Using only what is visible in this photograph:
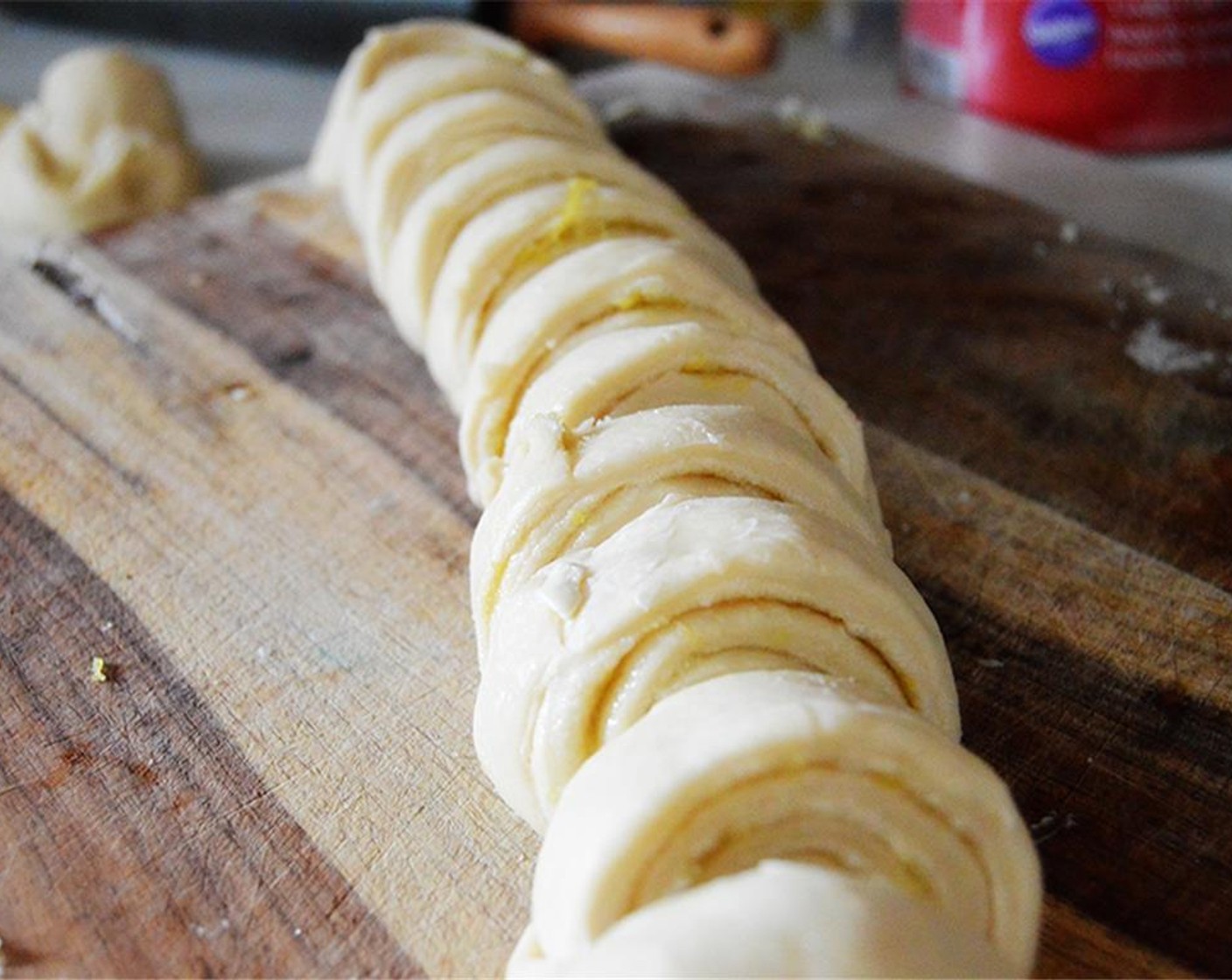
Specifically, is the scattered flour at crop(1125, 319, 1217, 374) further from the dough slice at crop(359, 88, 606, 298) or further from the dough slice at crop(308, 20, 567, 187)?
the dough slice at crop(308, 20, 567, 187)

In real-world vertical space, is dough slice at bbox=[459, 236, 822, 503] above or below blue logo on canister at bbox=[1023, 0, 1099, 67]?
above

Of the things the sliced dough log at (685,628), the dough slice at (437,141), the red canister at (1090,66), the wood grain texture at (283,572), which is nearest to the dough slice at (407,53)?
the dough slice at (437,141)

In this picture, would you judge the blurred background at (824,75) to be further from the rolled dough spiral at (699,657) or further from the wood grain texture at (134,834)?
the wood grain texture at (134,834)

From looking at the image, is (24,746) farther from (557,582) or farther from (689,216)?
(689,216)

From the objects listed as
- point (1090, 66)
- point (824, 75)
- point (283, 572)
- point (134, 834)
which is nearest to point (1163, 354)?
point (1090, 66)

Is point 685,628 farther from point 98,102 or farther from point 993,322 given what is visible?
point 98,102

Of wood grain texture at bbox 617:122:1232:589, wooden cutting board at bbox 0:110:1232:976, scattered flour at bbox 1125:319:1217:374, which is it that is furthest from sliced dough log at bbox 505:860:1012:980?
scattered flour at bbox 1125:319:1217:374
